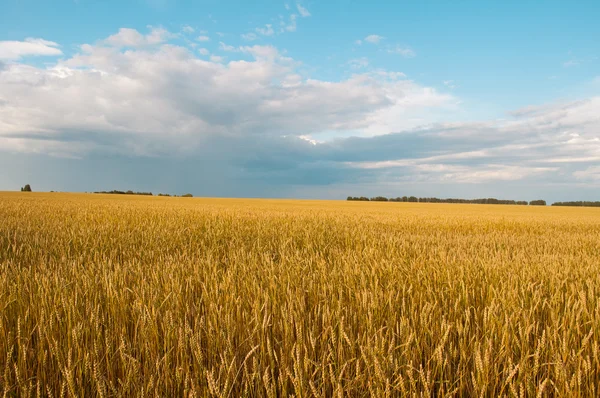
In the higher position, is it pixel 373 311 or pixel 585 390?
pixel 373 311

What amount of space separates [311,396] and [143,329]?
109 cm

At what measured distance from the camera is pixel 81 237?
6562 millimetres

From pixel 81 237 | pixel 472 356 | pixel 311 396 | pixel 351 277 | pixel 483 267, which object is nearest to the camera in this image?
pixel 311 396

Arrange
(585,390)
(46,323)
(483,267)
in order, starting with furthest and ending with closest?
(483,267) < (46,323) < (585,390)

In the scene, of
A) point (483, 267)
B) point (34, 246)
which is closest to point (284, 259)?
point (483, 267)

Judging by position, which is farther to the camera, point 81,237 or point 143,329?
point 81,237

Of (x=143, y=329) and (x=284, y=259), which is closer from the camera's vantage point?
(x=143, y=329)

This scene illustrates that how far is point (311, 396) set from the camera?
169cm

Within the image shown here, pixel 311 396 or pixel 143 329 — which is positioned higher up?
pixel 143 329

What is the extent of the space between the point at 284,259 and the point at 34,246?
4.27m

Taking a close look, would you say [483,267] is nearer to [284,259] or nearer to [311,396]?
[284,259]

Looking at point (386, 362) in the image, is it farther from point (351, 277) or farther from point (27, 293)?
point (27, 293)

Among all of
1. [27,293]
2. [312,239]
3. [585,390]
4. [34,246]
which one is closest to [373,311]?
[585,390]

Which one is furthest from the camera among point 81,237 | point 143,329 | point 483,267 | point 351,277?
point 81,237
